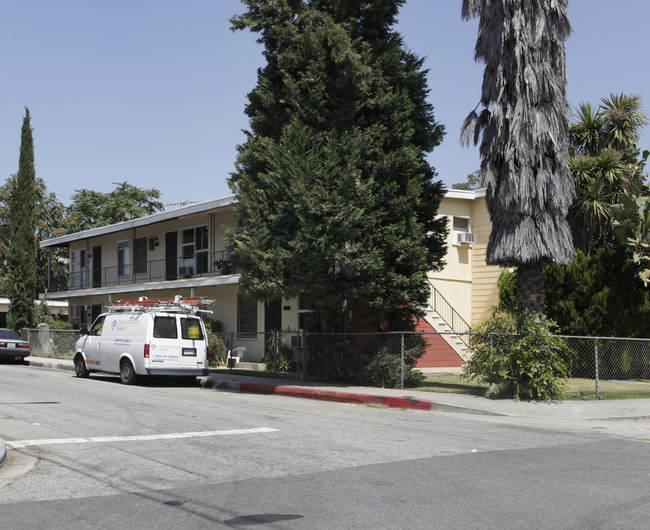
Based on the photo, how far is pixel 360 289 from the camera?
15.5 m

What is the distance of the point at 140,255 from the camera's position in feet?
108

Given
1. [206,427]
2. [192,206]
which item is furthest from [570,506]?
[192,206]

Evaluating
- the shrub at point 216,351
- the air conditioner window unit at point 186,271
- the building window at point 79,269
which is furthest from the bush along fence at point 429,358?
the building window at point 79,269

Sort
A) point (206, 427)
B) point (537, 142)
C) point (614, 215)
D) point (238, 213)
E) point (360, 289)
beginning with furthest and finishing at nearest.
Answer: point (614, 215) → point (238, 213) → point (360, 289) → point (537, 142) → point (206, 427)

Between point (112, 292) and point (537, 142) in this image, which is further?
point (112, 292)

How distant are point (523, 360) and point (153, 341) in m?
9.21

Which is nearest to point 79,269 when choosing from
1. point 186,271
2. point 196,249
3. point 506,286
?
point 196,249

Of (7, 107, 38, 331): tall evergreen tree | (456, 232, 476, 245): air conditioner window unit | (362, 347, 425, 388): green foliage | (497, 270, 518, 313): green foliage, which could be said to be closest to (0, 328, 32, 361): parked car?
(7, 107, 38, 331): tall evergreen tree

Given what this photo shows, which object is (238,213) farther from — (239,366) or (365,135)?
(239,366)

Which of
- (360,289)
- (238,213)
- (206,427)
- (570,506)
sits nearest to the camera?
(570,506)

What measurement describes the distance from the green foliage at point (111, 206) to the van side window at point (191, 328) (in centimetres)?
3475

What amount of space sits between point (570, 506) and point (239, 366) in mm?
18815

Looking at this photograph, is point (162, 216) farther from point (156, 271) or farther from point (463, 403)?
point (463, 403)

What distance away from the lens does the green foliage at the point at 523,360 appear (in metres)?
13.7
